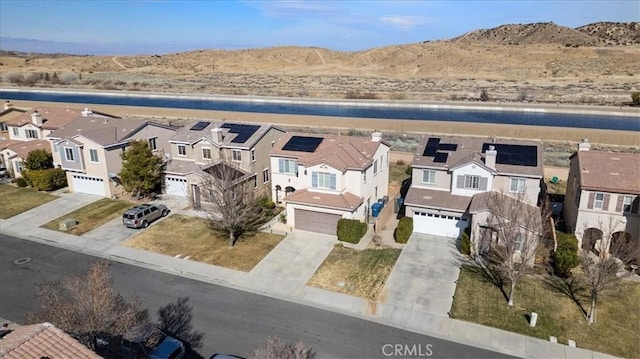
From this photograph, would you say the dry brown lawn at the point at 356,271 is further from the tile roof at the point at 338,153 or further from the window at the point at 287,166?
the window at the point at 287,166

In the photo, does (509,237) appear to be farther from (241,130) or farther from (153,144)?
(153,144)

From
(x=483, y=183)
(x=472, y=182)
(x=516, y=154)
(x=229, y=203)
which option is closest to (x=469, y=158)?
(x=472, y=182)

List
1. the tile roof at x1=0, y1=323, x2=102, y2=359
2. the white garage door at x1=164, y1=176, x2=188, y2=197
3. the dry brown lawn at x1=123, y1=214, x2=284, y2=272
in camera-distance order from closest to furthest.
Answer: the tile roof at x1=0, y1=323, x2=102, y2=359 → the dry brown lawn at x1=123, y1=214, x2=284, y2=272 → the white garage door at x1=164, y1=176, x2=188, y2=197

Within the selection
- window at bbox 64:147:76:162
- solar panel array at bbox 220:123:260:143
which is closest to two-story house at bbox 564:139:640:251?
solar panel array at bbox 220:123:260:143

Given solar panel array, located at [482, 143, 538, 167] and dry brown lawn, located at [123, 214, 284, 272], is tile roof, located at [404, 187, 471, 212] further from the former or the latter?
dry brown lawn, located at [123, 214, 284, 272]

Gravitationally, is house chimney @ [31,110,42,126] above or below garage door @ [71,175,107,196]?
above

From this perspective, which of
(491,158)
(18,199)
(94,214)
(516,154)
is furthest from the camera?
(18,199)
